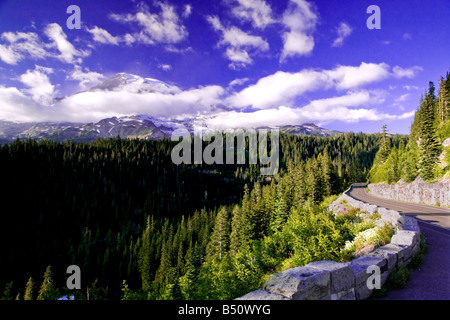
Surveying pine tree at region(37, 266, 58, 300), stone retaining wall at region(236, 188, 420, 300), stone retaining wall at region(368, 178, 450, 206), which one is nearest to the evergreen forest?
pine tree at region(37, 266, 58, 300)

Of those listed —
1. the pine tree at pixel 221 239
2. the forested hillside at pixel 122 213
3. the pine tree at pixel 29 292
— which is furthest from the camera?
the pine tree at pixel 29 292

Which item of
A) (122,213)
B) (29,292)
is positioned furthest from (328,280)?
(122,213)

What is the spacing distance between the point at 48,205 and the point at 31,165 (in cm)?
4094

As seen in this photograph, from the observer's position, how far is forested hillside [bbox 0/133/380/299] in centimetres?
6042

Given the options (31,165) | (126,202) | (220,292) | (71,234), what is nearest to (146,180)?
(126,202)

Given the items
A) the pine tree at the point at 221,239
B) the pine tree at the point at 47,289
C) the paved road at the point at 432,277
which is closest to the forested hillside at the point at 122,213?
the pine tree at the point at 221,239

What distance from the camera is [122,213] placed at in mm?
147125

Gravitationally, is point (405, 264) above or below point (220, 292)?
above

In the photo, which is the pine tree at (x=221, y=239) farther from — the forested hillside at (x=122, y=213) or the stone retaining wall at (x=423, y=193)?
the stone retaining wall at (x=423, y=193)

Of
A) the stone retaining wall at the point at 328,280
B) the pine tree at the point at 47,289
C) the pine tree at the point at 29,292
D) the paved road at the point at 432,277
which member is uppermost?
the stone retaining wall at the point at 328,280

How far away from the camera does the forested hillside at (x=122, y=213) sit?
60.4m

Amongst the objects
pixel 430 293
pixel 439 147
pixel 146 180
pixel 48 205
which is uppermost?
pixel 439 147
